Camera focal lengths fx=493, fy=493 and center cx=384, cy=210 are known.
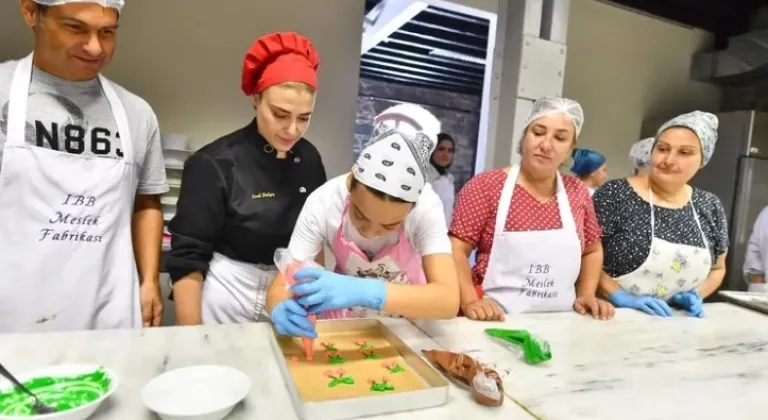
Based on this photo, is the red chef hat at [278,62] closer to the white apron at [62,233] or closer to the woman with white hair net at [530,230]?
the white apron at [62,233]

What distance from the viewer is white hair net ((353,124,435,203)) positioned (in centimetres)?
102

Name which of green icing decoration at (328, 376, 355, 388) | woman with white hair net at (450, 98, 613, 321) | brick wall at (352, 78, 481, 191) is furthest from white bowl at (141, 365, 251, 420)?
brick wall at (352, 78, 481, 191)

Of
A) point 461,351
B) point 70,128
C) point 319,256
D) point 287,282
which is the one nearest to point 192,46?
point 70,128

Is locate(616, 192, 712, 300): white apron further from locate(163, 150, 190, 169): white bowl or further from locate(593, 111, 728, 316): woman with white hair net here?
locate(163, 150, 190, 169): white bowl

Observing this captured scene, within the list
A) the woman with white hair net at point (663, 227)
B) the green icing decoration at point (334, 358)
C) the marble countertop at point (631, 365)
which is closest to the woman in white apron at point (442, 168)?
the woman with white hair net at point (663, 227)

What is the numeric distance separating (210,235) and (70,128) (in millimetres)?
405

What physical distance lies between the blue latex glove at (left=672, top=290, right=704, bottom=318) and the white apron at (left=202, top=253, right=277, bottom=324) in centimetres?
131

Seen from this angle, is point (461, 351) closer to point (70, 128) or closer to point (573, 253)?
point (573, 253)

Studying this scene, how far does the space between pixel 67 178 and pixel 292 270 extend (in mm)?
580

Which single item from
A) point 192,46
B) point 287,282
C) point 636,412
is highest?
point 192,46

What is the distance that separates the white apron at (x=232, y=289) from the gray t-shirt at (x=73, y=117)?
13.9 inches

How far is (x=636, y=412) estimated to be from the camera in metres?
0.84

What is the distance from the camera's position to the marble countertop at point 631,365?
87 centimetres

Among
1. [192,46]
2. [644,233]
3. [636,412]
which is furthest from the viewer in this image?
[192,46]
